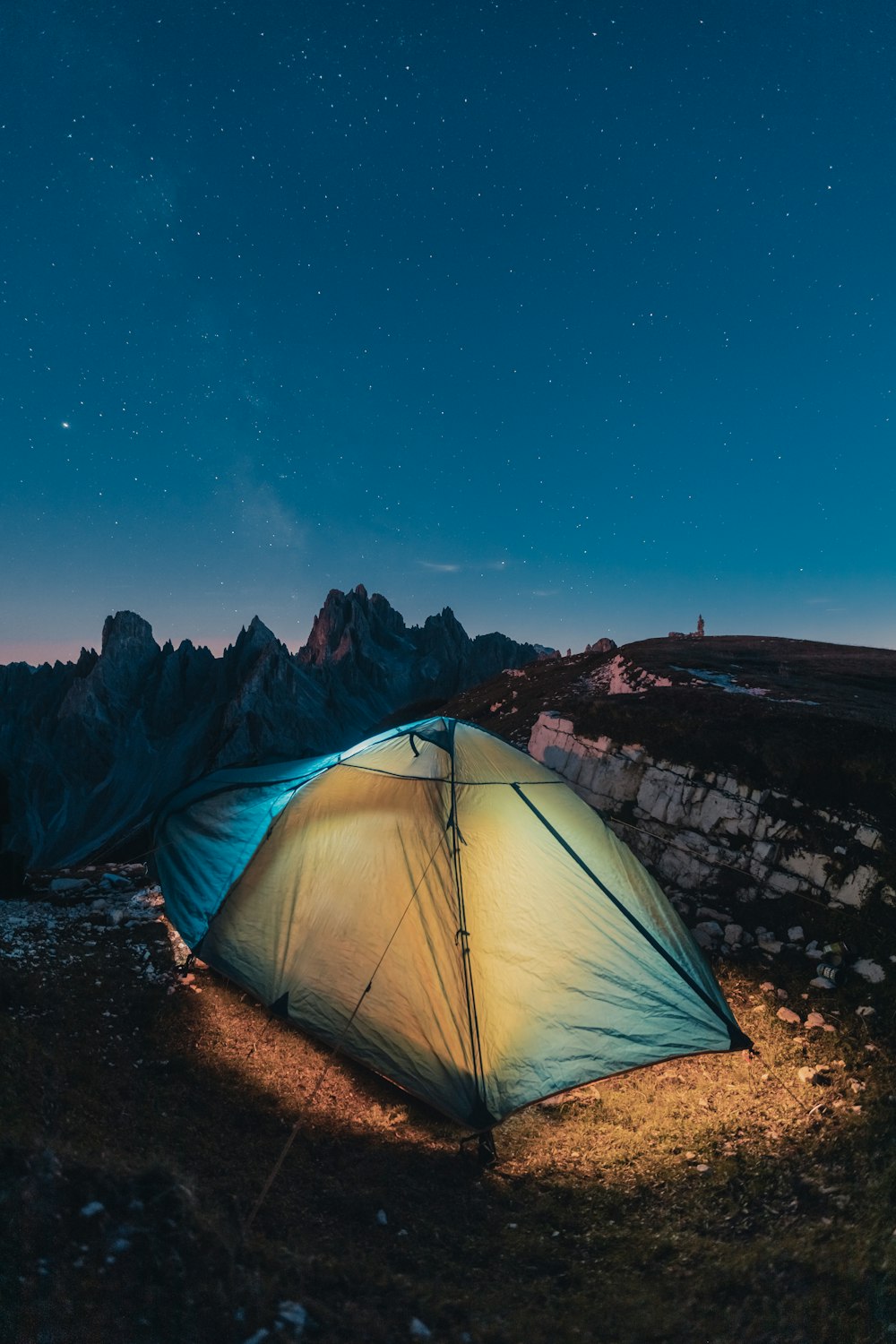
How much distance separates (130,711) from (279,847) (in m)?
117

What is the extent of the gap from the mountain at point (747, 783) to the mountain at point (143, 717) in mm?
84044

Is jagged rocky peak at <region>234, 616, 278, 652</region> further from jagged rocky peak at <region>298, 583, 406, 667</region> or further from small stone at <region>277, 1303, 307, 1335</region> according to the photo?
small stone at <region>277, 1303, 307, 1335</region>

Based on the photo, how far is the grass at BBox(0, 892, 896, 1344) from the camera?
3635 mm

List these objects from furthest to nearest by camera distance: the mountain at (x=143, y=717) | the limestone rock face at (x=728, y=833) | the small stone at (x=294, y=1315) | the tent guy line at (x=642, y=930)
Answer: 1. the mountain at (x=143, y=717)
2. the limestone rock face at (x=728, y=833)
3. the tent guy line at (x=642, y=930)
4. the small stone at (x=294, y=1315)

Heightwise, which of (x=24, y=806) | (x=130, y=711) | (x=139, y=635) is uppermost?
(x=139, y=635)

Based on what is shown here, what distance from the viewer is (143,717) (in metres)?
109

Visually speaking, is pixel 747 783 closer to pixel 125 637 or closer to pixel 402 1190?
pixel 402 1190

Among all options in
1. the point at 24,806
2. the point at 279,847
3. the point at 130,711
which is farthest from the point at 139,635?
the point at 279,847

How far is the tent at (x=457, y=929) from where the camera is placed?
6027 mm

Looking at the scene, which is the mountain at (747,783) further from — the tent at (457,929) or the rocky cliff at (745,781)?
the tent at (457,929)

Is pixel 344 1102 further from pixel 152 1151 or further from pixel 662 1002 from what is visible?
pixel 662 1002

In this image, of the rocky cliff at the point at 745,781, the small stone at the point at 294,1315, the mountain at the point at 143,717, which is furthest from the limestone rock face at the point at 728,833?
the mountain at the point at 143,717

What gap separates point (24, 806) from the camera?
318 feet

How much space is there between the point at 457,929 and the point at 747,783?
8.10m
